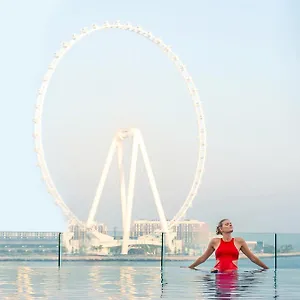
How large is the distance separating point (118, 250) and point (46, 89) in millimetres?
9346

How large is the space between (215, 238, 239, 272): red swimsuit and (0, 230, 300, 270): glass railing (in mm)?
3400

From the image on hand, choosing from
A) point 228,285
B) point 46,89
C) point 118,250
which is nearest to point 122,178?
point 46,89

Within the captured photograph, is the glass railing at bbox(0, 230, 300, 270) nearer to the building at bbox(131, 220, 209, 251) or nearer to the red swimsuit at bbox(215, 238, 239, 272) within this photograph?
the red swimsuit at bbox(215, 238, 239, 272)

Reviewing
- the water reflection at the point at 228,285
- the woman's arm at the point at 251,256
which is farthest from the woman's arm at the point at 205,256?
the woman's arm at the point at 251,256

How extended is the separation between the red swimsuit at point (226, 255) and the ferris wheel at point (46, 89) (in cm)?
1580

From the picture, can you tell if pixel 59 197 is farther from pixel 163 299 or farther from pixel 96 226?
pixel 163 299

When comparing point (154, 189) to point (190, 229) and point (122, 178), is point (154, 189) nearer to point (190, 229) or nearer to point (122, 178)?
point (122, 178)

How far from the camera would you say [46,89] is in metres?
23.8

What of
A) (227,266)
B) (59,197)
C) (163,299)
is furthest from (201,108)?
(163,299)

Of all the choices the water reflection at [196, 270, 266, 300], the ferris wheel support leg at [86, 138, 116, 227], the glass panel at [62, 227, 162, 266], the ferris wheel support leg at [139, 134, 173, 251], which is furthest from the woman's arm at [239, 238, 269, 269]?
the ferris wheel support leg at [86, 138, 116, 227]

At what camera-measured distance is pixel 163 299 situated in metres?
5.04

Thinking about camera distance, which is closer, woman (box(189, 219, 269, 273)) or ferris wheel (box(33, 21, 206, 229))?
woman (box(189, 219, 269, 273))

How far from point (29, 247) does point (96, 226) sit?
506 inches

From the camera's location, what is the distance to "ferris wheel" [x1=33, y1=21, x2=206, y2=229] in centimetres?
2300
